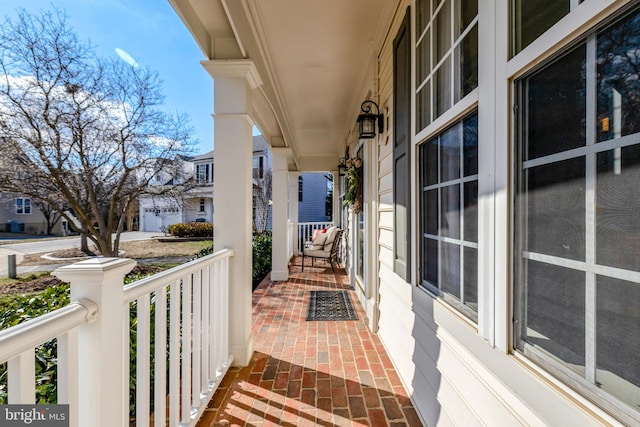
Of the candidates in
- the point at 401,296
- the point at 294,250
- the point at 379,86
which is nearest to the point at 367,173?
the point at 379,86

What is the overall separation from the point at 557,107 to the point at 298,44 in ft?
8.29

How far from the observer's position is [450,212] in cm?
148

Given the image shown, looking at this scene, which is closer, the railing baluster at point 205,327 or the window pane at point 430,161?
the window pane at point 430,161

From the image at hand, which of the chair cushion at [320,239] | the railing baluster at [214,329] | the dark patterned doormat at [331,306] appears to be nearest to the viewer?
the railing baluster at [214,329]

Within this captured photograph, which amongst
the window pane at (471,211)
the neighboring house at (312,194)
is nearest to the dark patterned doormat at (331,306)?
the window pane at (471,211)

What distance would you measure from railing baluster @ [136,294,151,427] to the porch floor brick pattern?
24.3 inches

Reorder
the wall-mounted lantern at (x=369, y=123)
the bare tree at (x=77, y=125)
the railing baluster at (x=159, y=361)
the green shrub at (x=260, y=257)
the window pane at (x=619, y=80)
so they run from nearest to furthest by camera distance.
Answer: the window pane at (x=619, y=80)
the railing baluster at (x=159, y=361)
the wall-mounted lantern at (x=369, y=123)
the bare tree at (x=77, y=125)
the green shrub at (x=260, y=257)

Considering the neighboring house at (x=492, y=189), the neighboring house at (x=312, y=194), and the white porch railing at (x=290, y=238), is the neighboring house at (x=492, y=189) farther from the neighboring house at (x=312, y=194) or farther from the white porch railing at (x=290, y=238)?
the neighboring house at (x=312, y=194)

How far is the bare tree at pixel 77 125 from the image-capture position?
18.0 ft

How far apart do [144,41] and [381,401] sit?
26.6ft

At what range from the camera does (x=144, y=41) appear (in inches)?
261

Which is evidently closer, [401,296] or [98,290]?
[98,290]

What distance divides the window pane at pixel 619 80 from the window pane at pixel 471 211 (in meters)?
0.56

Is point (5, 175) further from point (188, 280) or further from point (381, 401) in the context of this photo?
point (381, 401)
